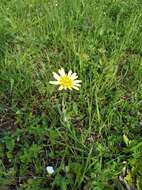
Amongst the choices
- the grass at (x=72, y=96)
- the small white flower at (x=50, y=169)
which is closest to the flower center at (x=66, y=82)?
the grass at (x=72, y=96)

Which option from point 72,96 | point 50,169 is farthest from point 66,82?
point 50,169

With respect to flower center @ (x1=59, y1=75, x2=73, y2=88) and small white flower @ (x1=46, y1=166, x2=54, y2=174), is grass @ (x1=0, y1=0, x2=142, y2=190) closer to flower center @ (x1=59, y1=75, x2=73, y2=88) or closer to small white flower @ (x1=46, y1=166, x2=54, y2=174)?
small white flower @ (x1=46, y1=166, x2=54, y2=174)

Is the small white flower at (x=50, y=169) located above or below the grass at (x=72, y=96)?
below

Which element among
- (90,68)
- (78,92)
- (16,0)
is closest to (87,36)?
(90,68)

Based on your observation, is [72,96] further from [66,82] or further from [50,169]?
[50,169]

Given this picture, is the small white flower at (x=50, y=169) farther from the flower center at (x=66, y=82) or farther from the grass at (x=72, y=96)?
the flower center at (x=66, y=82)

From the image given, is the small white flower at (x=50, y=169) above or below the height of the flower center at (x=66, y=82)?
below

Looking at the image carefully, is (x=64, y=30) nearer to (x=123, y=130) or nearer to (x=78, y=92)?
(x=78, y=92)
